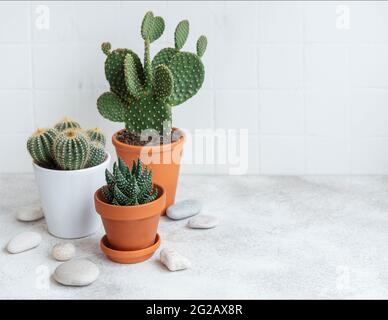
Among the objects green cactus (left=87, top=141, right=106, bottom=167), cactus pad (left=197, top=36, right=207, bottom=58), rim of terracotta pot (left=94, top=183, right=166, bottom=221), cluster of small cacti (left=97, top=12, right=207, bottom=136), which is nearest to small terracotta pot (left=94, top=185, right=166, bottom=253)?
rim of terracotta pot (left=94, top=183, right=166, bottom=221)

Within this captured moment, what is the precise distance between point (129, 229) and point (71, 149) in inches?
Answer: 9.0

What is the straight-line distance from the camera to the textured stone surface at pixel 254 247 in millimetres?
1515

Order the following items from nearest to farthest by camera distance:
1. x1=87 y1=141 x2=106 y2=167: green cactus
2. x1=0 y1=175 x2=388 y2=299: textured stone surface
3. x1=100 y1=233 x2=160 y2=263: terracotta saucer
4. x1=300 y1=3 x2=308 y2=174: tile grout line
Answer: x1=0 y1=175 x2=388 y2=299: textured stone surface
x1=100 y1=233 x2=160 y2=263: terracotta saucer
x1=87 y1=141 x2=106 y2=167: green cactus
x1=300 y1=3 x2=308 y2=174: tile grout line

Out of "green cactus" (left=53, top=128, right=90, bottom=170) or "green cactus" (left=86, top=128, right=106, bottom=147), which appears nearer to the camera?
"green cactus" (left=53, top=128, right=90, bottom=170)

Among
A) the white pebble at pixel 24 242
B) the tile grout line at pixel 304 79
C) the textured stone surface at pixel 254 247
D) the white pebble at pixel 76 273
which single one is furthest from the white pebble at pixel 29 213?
the tile grout line at pixel 304 79

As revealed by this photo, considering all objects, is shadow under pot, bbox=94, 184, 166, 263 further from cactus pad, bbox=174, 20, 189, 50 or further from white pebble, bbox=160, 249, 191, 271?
cactus pad, bbox=174, 20, 189, 50

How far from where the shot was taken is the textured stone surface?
1.51 metres

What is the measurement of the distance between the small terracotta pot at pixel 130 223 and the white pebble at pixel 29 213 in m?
0.28

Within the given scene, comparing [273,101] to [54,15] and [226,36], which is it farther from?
[54,15]

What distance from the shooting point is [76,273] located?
1.54 metres

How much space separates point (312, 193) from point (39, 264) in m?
0.79

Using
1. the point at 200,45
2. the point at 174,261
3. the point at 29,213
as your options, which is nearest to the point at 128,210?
the point at 174,261

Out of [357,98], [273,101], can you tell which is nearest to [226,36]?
[273,101]

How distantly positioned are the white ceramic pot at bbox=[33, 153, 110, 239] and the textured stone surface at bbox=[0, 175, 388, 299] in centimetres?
4
